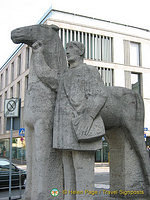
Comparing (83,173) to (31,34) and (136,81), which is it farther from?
(136,81)

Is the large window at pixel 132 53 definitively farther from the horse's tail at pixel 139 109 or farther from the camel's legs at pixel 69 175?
the camel's legs at pixel 69 175

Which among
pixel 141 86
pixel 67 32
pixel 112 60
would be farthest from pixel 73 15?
pixel 141 86

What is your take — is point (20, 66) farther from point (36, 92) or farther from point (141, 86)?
point (36, 92)

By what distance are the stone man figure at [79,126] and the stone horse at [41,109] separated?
0.80ft

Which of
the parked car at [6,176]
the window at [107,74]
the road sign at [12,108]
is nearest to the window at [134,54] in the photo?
the window at [107,74]

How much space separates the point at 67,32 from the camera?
84.1ft

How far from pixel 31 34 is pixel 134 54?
26.9 metres

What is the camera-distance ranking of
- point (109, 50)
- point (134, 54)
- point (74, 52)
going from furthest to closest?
point (134, 54), point (109, 50), point (74, 52)

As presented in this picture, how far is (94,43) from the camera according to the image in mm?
27250

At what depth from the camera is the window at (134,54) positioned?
2952cm

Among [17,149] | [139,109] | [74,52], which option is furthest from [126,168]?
[17,149]

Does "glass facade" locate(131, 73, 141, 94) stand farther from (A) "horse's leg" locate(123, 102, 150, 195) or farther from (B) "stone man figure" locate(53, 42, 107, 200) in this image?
(B) "stone man figure" locate(53, 42, 107, 200)

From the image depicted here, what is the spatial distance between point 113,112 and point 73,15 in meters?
23.7

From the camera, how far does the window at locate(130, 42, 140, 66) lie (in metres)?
29.5
